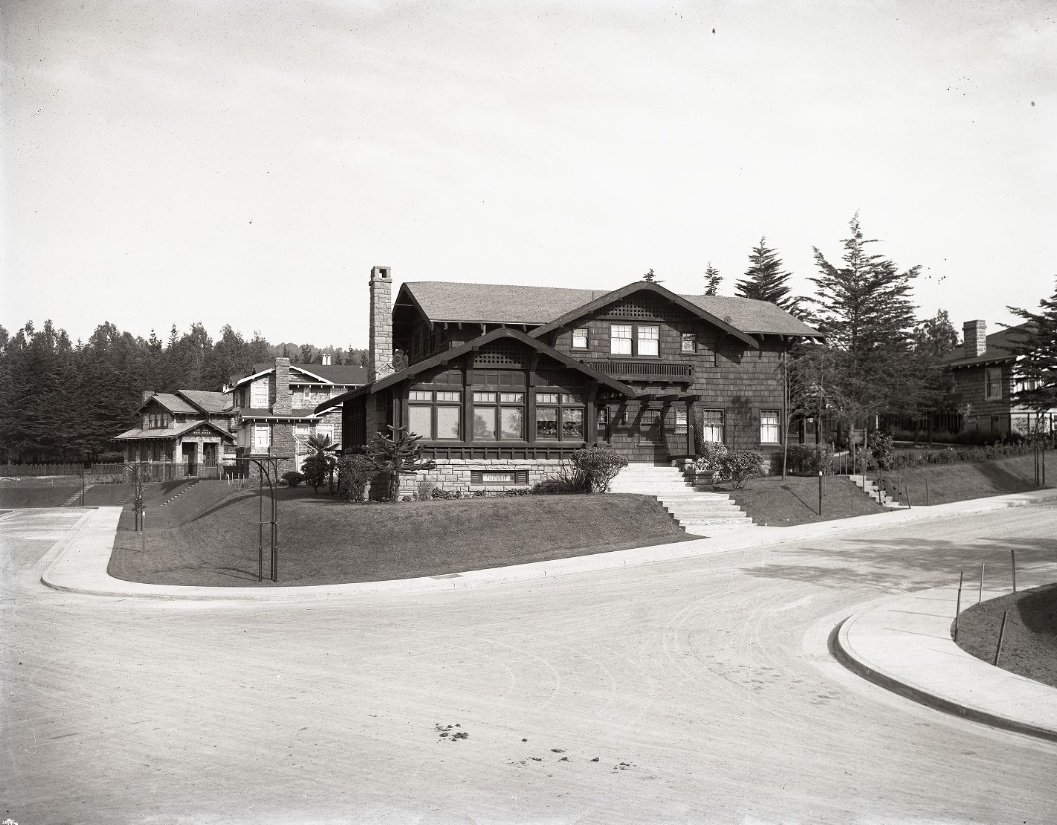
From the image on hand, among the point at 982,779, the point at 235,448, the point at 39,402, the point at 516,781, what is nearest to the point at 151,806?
the point at 516,781

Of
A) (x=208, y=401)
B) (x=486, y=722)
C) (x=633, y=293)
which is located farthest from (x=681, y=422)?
(x=208, y=401)

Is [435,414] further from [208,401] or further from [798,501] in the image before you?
[208,401]

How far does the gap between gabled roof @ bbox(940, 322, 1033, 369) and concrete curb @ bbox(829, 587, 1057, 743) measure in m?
36.7

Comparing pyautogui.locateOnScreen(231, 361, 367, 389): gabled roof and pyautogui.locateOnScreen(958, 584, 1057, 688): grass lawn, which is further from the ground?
pyautogui.locateOnScreen(231, 361, 367, 389): gabled roof

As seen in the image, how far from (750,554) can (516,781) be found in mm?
16460

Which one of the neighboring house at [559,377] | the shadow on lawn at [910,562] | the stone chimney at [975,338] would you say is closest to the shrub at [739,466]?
the neighboring house at [559,377]

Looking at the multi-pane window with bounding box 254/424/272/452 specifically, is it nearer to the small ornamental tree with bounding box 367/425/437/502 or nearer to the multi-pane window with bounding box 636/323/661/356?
the multi-pane window with bounding box 636/323/661/356

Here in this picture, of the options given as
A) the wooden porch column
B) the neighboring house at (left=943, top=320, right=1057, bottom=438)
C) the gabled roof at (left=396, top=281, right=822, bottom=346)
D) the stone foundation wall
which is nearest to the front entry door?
the gabled roof at (left=396, top=281, right=822, bottom=346)

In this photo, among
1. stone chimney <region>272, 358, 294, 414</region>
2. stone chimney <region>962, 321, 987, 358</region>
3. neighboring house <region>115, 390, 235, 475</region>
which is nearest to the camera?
stone chimney <region>962, 321, 987, 358</region>

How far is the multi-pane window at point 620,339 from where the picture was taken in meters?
36.7

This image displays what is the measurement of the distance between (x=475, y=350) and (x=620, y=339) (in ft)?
28.3

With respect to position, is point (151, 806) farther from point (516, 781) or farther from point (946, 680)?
point (946, 680)

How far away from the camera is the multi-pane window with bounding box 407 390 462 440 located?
30.2 m

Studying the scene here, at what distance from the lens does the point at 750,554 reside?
2297cm
